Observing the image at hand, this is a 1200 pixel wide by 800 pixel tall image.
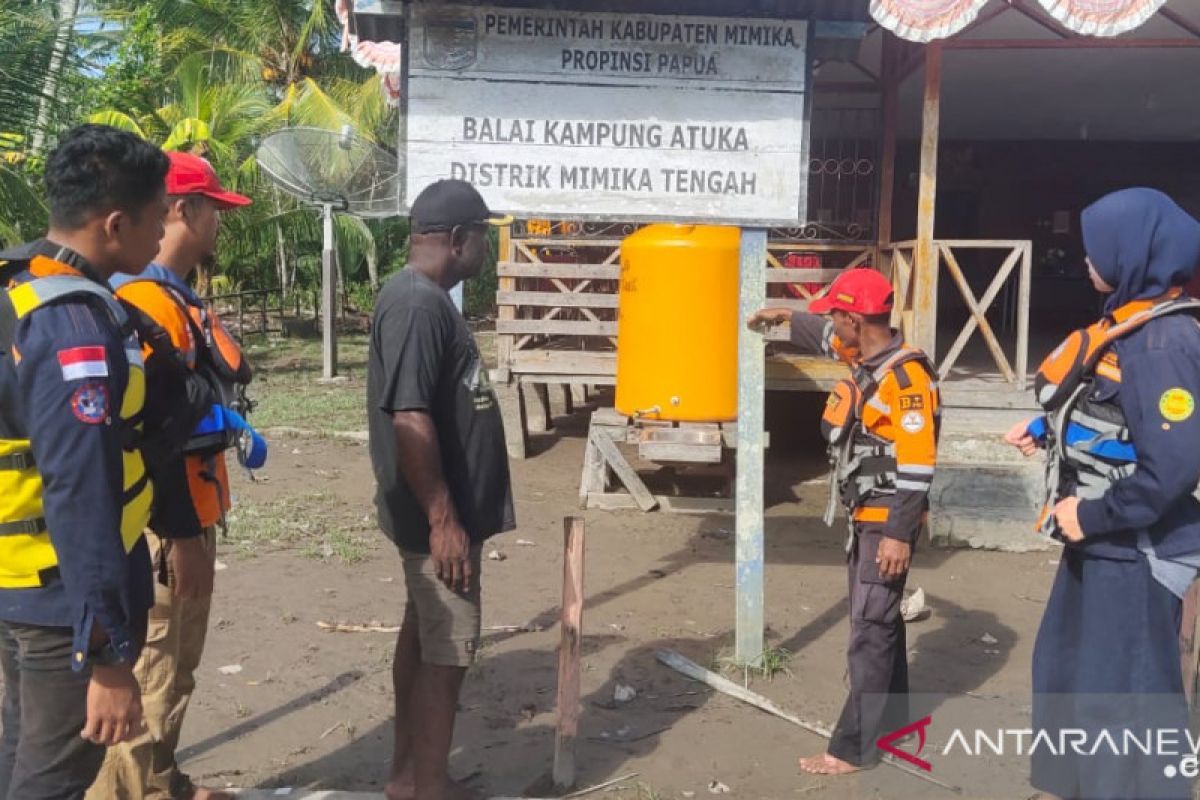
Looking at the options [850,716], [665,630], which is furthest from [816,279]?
[850,716]

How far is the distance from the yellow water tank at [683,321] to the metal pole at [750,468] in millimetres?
2277

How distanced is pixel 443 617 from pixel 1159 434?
1978 millimetres

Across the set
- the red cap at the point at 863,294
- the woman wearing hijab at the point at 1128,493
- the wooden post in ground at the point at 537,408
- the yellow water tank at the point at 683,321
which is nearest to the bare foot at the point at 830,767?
the woman wearing hijab at the point at 1128,493

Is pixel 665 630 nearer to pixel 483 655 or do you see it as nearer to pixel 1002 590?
pixel 483 655

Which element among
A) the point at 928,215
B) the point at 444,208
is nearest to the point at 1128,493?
the point at 444,208

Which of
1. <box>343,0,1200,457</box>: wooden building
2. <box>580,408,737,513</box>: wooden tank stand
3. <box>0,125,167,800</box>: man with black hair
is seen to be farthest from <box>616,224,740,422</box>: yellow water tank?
<box>0,125,167,800</box>: man with black hair

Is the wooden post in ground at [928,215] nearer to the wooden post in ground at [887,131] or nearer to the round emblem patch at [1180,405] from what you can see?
the wooden post in ground at [887,131]

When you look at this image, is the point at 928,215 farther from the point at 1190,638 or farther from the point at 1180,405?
the point at 1180,405

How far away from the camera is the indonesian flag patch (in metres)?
2.10

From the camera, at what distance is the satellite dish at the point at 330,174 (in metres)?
12.4

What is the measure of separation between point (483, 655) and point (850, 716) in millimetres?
1785

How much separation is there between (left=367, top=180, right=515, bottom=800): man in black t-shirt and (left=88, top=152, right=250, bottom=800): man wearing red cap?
18.0 inches

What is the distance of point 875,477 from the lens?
3768 mm

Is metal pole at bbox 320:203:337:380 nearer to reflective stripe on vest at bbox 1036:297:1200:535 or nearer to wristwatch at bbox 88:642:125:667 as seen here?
reflective stripe on vest at bbox 1036:297:1200:535
